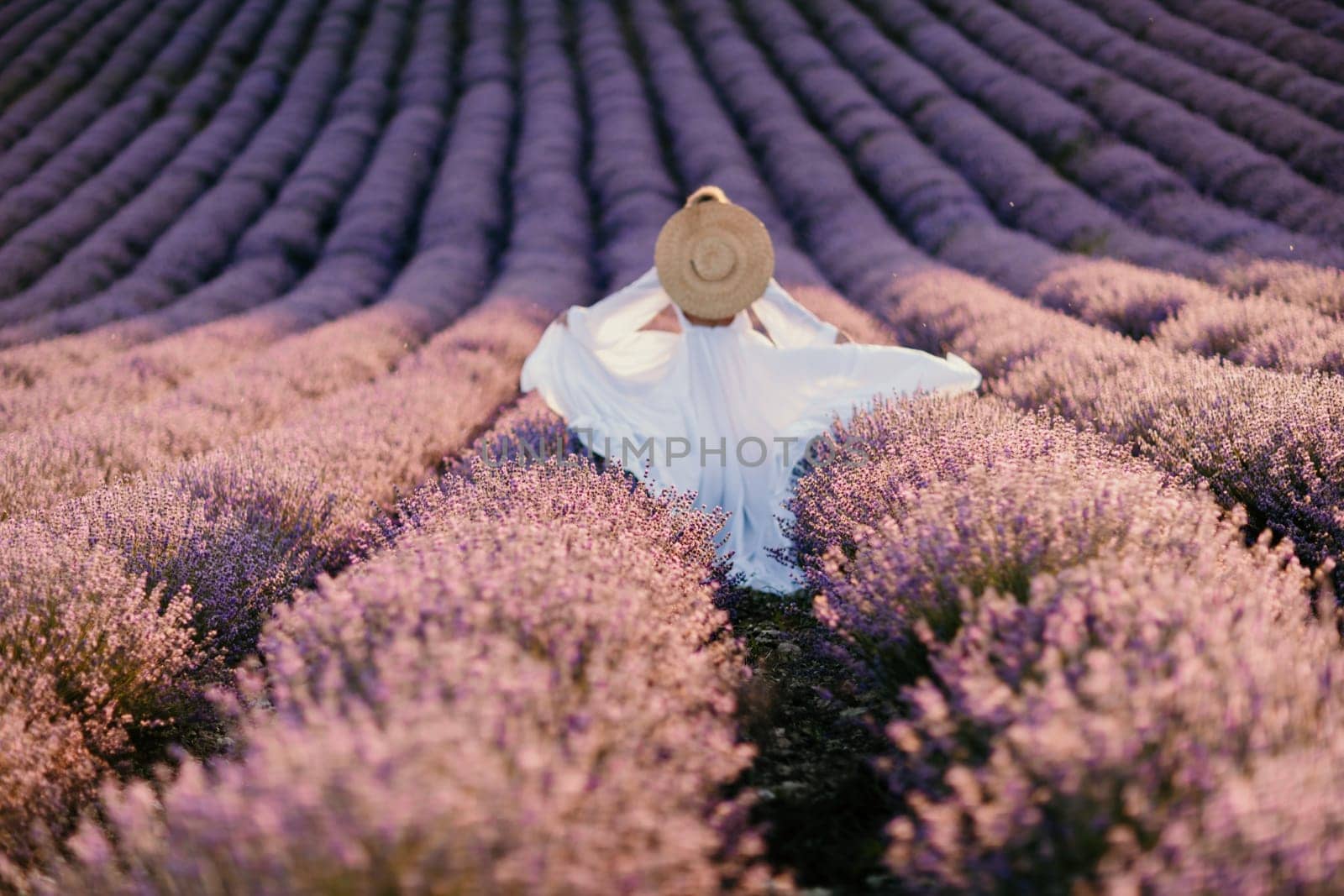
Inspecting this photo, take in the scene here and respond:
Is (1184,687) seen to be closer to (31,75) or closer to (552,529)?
(552,529)

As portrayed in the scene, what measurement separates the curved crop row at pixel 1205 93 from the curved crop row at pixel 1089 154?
0.85m

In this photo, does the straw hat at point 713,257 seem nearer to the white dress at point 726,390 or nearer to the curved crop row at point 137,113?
the white dress at point 726,390

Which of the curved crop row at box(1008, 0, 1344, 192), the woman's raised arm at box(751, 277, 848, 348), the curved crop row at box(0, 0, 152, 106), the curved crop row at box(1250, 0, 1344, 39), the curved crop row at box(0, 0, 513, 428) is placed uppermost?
the curved crop row at box(0, 0, 152, 106)

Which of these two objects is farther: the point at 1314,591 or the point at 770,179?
the point at 770,179

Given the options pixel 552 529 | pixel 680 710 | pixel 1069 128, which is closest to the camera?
pixel 680 710

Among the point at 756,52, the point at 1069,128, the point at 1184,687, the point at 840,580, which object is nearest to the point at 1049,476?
the point at 840,580

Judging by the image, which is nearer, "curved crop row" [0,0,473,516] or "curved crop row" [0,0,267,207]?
"curved crop row" [0,0,473,516]

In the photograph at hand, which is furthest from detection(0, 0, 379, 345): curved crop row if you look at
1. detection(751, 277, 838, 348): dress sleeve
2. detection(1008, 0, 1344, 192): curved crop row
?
detection(1008, 0, 1344, 192): curved crop row

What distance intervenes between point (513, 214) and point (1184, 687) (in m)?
10.2

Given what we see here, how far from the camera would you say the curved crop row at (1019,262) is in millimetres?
3965

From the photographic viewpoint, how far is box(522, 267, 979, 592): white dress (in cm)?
416

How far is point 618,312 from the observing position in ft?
14.9

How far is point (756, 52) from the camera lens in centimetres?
1380

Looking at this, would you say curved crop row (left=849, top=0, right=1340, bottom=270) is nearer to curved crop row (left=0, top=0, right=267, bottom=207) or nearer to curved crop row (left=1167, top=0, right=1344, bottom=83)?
curved crop row (left=1167, top=0, right=1344, bottom=83)
